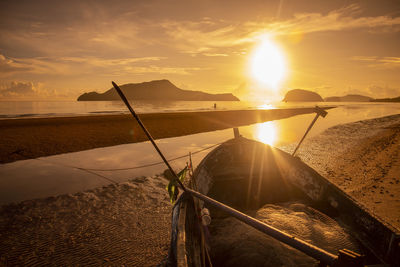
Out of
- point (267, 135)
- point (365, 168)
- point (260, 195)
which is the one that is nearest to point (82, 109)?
point (267, 135)

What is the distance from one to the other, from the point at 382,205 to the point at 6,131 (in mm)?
30395

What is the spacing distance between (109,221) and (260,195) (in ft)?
16.7

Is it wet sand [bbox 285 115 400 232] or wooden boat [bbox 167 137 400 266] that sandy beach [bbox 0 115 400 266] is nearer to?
wet sand [bbox 285 115 400 232]

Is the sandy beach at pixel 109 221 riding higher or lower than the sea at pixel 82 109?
lower

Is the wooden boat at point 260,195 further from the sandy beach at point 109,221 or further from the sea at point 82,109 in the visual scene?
the sea at point 82,109

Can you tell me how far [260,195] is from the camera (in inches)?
271

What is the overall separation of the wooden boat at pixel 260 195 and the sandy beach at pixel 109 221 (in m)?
0.50

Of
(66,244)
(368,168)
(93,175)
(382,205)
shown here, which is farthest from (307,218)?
(93,175)

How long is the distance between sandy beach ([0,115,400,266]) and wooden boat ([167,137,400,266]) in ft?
1.65

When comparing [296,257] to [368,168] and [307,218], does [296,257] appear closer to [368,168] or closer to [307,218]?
[307,218]

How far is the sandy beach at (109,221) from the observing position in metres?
4.83

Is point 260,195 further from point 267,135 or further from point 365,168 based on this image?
point 267,135

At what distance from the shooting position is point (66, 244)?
5.17 meters

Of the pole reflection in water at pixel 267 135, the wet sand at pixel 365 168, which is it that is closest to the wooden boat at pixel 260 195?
the wet sand at pixel 365 168
